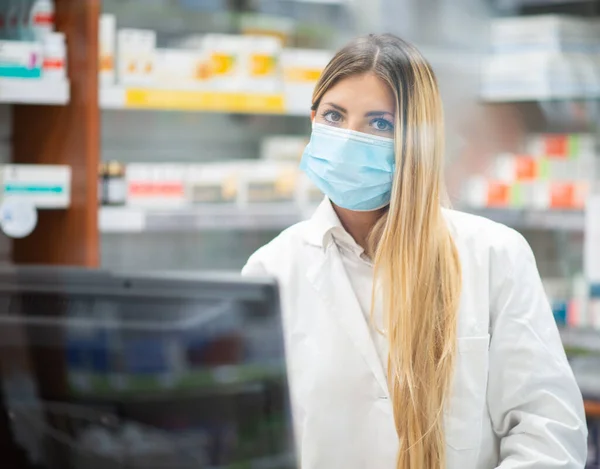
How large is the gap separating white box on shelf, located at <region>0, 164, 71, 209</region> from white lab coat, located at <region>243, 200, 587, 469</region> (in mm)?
1594

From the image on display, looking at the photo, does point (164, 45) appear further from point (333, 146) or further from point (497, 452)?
point (497, 452)

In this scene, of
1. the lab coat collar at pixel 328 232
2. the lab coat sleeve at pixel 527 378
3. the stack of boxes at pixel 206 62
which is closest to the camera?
the lab coat sleeve at pixel 527 378

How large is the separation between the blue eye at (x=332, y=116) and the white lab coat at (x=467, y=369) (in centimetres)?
18

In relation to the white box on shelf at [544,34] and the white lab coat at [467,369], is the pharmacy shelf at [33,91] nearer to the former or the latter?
the white lab coat at [467,369]

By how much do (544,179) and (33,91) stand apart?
201cm

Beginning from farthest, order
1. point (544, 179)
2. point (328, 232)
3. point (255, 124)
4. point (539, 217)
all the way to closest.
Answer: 1. point (255, 124)
2. point (544, 179)
3. point (539, 217)
4. point (328, 232)

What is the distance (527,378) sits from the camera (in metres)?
1.37

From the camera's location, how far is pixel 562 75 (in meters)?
3.68

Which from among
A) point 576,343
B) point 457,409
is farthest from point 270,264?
point 576,343

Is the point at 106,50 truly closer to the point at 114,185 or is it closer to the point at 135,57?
A: the point at 135,57

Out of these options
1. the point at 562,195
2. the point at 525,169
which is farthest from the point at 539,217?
the point at 525,169

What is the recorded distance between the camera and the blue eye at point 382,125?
140cm

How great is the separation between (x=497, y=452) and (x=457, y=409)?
0.10m

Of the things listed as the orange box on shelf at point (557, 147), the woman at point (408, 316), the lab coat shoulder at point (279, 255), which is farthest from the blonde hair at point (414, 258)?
the orange box on shelf at point (557, 147)
